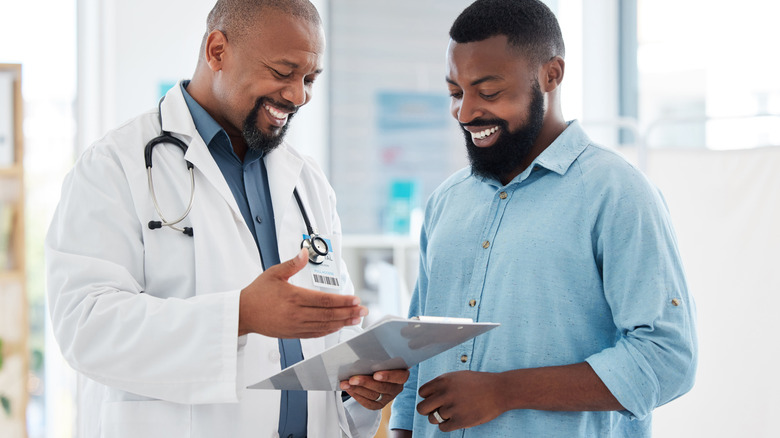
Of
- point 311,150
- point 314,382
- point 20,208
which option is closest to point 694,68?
point 311,150

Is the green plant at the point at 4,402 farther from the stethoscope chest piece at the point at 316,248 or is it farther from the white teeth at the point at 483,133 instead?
the white teeth at the point at 483,133

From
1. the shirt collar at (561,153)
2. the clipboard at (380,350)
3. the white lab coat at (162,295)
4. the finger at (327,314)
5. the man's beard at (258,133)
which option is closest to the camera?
the clipboard at (380,350)

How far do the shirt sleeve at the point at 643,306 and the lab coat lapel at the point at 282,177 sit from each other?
69 centimetres

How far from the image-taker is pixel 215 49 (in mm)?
1490

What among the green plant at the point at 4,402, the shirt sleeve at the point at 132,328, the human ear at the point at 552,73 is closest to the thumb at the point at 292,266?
the shirt sleeve at the point at 132,328

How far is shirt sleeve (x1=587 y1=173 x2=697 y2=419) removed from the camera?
3.62 feet

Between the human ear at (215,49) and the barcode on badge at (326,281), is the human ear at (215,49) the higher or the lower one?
the higher one

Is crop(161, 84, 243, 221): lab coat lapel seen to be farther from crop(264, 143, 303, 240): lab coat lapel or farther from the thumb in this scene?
the thumb

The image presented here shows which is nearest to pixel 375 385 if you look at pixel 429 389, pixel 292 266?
pixel 429 389

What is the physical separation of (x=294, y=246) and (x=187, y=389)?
42 centimetres

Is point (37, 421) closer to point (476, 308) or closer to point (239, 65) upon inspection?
point (239, 65)

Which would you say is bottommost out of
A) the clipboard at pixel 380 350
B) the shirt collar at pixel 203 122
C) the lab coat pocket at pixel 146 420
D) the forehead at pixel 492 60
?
the lab coat pocket at pixel 146 420

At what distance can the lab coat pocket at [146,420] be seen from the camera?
125cm

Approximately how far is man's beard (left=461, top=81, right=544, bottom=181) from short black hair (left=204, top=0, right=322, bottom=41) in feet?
1.51
